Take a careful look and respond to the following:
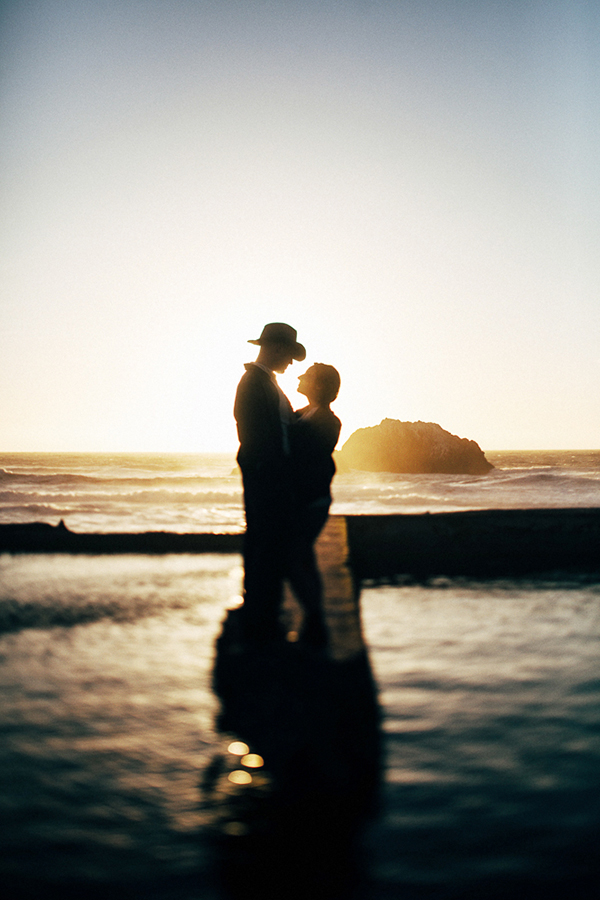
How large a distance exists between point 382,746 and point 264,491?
1.22m

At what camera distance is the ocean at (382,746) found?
1.31 metres

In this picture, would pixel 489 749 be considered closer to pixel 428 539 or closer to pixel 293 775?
pixel 293 775

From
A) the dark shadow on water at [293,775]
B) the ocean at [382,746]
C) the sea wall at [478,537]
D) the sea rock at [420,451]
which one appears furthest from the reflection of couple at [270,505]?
the sea rock at [420,451]

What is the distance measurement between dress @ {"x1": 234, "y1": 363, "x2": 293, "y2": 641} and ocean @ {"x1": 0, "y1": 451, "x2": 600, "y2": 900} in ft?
1.18

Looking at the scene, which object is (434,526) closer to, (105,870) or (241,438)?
(241,438)

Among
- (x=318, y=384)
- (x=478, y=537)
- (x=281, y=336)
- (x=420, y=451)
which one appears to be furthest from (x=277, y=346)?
(x=420, y=451)

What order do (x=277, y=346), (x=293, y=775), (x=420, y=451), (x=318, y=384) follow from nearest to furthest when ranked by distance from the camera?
(x=293, y=775) → (x=277, y=346) → (x=318, y=384) → (x=420, y=451)

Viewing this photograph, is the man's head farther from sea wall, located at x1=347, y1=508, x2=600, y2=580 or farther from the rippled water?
sea wall, located at x1=347, y1=508, x2=600, y2=580

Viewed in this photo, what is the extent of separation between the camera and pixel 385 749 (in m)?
1.86

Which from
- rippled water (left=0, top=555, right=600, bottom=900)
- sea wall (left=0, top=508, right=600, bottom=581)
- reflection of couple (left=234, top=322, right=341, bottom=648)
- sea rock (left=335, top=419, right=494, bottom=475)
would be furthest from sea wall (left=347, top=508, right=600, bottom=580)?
sea rock (left=335, top=419, right=494, bottom=475)

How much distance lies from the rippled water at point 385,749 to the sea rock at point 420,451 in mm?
35749

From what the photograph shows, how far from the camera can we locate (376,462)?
138 ft

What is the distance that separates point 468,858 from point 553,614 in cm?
261

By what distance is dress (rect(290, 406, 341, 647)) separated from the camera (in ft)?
9.07
